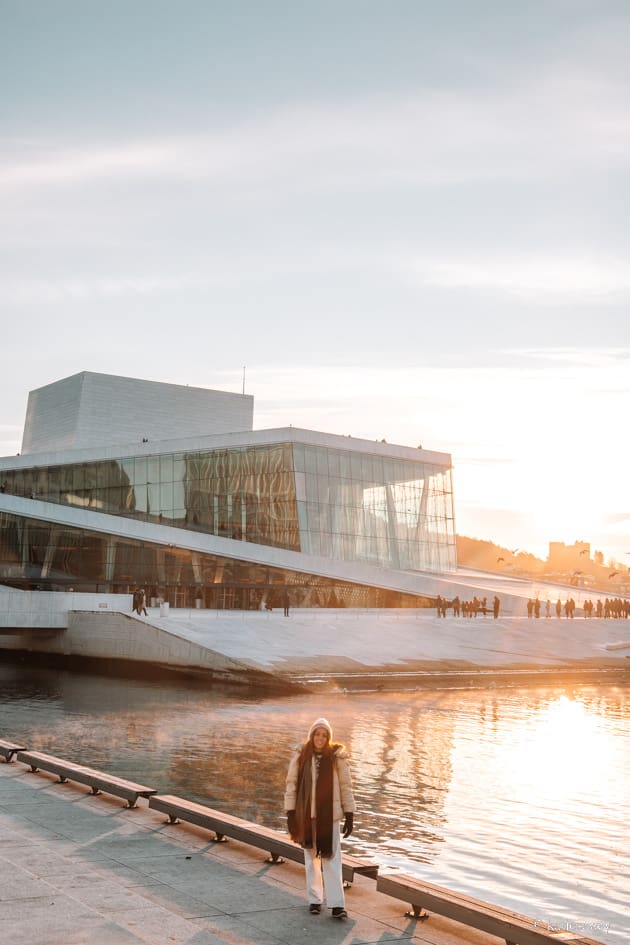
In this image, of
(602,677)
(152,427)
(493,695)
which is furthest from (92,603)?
(152,427)

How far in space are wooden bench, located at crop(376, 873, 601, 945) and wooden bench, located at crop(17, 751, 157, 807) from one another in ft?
12.6

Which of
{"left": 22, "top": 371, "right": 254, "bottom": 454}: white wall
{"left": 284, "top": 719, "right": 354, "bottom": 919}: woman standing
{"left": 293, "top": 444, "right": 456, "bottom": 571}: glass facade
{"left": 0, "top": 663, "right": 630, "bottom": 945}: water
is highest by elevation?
{"left": 22, "top": 371, "right": 254, "bottom": 454}: white wall

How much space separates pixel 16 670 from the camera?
37438 mm

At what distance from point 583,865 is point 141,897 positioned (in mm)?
5907

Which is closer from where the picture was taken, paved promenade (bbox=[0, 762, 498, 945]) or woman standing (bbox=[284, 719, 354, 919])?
paved promenade (bbox=[0, 762, 498, 945])

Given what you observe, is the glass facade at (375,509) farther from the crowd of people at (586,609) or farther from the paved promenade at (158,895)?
the paved promenade at (158,895)

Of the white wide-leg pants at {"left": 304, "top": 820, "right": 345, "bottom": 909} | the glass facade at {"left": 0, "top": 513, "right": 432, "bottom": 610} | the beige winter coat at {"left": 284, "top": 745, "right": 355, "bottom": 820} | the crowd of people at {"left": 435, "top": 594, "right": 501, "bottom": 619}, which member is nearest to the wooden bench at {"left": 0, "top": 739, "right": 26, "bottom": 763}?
the beige winter coat at {"left": 284, "top": 745, "right": 355, "bottom": 820}

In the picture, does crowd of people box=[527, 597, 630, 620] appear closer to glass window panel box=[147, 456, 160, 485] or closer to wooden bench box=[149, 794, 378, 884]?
glass window panel box=[147, 456, 160, 485]

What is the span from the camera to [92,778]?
1167cm

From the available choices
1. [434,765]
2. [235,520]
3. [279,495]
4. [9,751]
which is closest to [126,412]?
[235,520]

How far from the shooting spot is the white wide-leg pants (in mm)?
7359

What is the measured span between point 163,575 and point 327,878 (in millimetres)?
42894

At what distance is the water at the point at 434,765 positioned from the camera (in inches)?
444

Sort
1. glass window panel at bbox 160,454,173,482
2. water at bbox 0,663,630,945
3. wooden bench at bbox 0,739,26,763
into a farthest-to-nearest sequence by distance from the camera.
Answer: glass window panel at bbox 160,454,173,482, wooden bench at bbox 0,739,26,763, water at bbox 0,663,630,945
